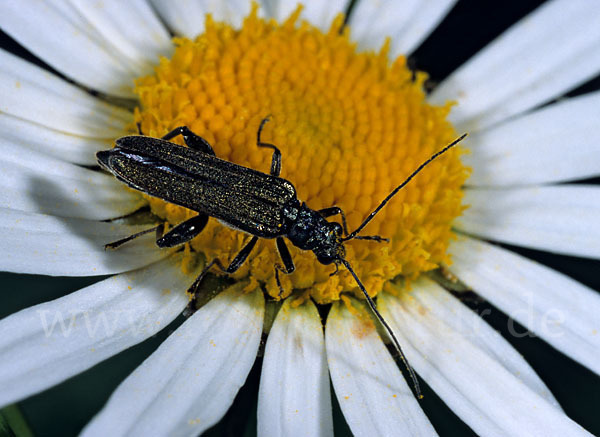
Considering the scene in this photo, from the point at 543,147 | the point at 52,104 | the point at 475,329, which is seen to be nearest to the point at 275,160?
the point at 52,104

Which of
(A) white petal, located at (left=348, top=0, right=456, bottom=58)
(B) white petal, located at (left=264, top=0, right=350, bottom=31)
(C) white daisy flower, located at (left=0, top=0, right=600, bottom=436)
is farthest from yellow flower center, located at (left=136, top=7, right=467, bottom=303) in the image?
(A) white petal, located at (left=348, top=0, right=456, bottom=58)

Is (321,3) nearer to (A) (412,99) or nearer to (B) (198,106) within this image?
(A) (412,99)

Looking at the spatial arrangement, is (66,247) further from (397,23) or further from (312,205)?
(397,23)

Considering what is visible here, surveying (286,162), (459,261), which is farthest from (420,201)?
(286,162)

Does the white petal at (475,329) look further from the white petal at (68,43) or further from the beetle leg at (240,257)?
the white petal at (68,43)

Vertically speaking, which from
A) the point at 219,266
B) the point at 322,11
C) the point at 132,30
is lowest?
the point at 219,266

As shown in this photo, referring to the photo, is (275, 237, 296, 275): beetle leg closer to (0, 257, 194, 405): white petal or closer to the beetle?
the beetle
